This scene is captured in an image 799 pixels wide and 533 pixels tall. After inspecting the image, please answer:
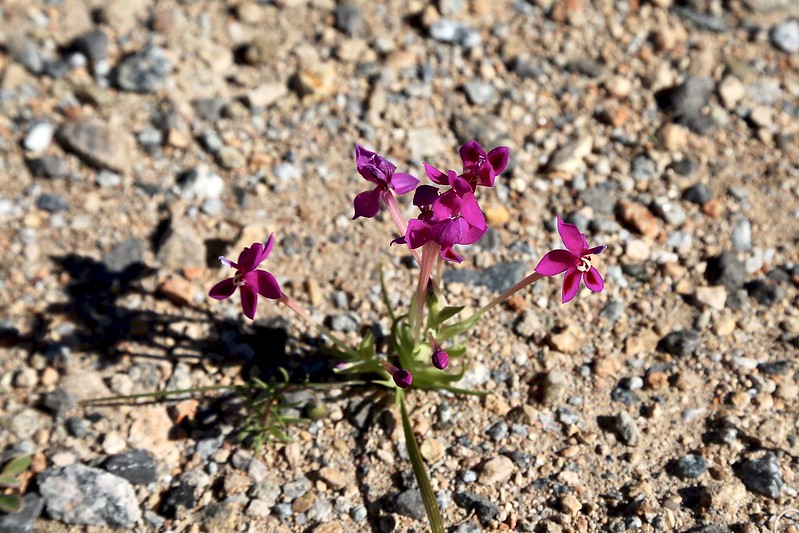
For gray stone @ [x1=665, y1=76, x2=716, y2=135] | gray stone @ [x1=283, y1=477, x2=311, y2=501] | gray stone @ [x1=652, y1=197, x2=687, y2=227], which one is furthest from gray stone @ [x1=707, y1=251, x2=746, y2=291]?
gray stone @ [x1=283, y1=477, x2=311, y2=501]

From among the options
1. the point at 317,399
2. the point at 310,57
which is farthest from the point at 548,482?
the point at 310,57

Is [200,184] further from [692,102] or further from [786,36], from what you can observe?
[786,36]

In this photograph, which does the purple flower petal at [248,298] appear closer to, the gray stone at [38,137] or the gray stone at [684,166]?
the gray stone at [38,137]

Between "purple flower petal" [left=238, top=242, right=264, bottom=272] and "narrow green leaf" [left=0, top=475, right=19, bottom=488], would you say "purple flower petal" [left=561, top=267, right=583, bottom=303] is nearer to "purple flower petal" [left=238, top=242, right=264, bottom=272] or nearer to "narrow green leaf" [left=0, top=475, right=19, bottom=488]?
"purple flower petal" [left=238, top=242, right=264, bottom=272]

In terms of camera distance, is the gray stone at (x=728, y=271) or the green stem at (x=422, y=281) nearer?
the green stem at (x=422, y=281)


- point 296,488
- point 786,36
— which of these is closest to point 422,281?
point 296,488

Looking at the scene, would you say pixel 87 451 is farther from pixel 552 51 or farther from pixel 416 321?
pixel 552 51

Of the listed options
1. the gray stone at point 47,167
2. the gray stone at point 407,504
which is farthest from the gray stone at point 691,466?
the gray stone at point 47,167
